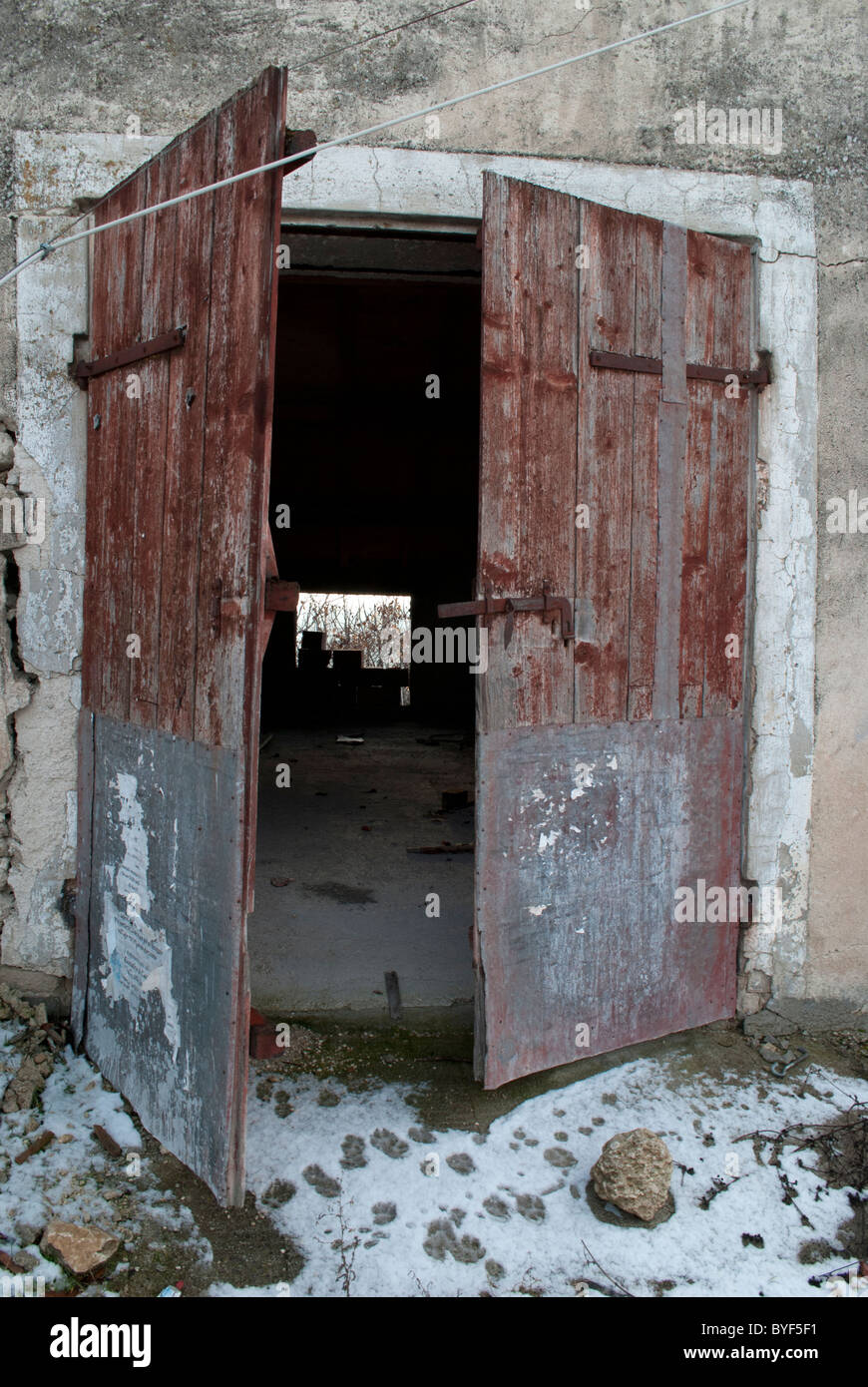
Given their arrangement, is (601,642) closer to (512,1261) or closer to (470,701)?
(512,1261)

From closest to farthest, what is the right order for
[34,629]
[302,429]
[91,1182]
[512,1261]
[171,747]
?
1. [512,1261]
2. [91,1182]
3. [171,747]
4. [34,629]
5. [302,429]

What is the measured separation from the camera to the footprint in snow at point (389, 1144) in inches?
92.0

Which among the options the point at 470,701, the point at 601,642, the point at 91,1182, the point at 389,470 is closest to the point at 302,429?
the point at 389,470

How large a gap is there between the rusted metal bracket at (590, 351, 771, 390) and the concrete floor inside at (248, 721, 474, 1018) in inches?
86.8

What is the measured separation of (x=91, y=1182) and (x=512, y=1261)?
3.55 feet

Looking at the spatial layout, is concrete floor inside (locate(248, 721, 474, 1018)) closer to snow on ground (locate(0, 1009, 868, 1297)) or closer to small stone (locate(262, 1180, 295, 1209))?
snow on ground (locate(0, 1009, 868, 1297))

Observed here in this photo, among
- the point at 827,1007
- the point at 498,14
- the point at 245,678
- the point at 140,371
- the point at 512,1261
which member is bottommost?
the point at 512,1261

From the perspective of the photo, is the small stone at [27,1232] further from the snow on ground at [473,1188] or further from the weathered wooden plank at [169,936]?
the weathered wooden plank at [169,936]

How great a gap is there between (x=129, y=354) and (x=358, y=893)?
8.43 feet

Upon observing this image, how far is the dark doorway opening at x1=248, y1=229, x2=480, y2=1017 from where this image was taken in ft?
10.6

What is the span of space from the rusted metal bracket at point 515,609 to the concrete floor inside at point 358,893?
4.66ft

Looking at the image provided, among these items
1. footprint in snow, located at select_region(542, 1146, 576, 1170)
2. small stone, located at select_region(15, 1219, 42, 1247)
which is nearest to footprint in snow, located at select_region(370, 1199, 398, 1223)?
footprint in snow, located at select_region(542, 1146, 576, 1170)

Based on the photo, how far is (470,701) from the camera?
36.6 feet

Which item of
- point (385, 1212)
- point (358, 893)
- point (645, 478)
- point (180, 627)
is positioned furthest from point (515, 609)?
point (358, 893)
